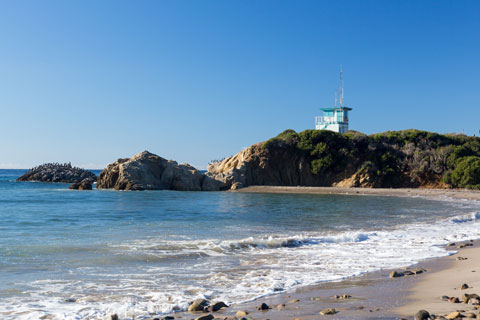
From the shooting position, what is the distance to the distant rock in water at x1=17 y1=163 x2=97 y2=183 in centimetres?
7262

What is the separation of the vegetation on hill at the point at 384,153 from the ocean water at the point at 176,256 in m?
33.1

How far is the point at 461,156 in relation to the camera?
51.9m

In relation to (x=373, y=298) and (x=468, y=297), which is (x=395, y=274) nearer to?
(x=373, y=298)

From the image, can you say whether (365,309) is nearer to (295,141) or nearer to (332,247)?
(332,247)

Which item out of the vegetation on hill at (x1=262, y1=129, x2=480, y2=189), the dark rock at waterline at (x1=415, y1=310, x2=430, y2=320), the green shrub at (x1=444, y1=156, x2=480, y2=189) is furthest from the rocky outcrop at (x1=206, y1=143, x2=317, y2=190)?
the dark rock at waterline at (x1=415, y1=310, x2=430, y2=320)

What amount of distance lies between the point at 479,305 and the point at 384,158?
168ft

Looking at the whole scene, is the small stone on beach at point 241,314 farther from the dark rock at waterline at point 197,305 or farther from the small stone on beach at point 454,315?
the small stone on beach at point 454,315

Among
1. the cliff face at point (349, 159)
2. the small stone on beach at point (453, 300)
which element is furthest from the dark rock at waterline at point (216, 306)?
the cliff face at point (349, 159)

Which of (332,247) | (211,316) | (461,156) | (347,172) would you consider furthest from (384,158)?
(211,316)

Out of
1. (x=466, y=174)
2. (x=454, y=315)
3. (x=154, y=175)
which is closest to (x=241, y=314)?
(x=454, y=315)

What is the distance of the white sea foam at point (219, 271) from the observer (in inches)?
276

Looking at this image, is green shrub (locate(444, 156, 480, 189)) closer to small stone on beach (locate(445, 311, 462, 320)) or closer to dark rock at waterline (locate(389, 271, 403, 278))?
dark rock at waterline (locate(389, 271, 403, 278))

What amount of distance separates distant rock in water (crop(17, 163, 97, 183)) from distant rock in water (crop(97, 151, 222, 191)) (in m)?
19.8

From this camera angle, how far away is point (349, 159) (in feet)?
182
